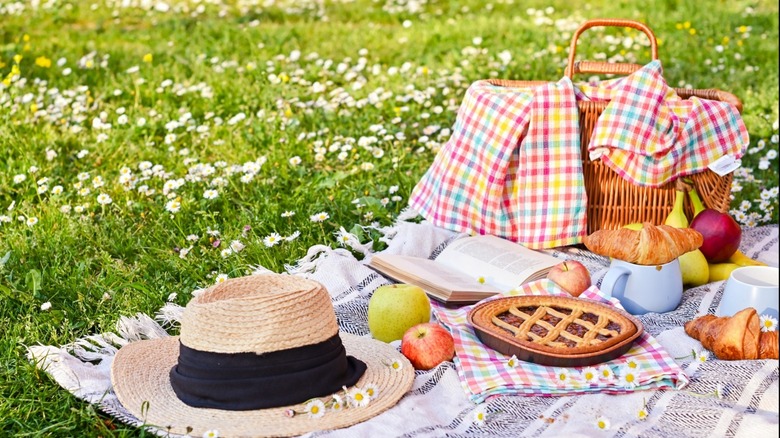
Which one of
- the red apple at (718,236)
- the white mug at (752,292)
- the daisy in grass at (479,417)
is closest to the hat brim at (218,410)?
the daisy in grass at (479,417)

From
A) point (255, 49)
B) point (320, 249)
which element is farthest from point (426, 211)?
point (255, 49)

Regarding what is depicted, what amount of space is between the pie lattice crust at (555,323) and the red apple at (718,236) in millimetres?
765

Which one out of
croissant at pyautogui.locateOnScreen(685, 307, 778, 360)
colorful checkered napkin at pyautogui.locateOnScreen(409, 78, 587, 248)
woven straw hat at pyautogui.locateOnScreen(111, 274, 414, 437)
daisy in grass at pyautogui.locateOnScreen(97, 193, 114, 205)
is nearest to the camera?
woven straw hat at pyautogui.locateOnScreen(111, 274, 414, 437)

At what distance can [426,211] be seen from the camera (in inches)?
152

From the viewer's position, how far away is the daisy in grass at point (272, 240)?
11.7 feet

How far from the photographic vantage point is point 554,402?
8.02 feet

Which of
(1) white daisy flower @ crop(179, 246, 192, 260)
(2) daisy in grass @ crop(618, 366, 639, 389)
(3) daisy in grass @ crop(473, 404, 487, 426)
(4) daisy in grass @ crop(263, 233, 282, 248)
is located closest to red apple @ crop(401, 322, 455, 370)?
(3) daisy in grass @ crop(473, 404, 487, 426)

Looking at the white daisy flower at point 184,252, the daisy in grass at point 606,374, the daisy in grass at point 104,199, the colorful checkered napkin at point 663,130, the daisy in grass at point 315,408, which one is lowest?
the white daisy flower at point 184,252

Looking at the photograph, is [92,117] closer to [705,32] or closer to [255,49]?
[255,49]

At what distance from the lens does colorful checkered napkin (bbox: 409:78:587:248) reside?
359 cm

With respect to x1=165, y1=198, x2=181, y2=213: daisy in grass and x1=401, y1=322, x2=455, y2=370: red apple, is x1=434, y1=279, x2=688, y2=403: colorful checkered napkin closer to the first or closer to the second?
x1=401, y1=322, x2=455, y2=370: red apple

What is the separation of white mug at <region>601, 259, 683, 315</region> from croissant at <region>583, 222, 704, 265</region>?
3 cm

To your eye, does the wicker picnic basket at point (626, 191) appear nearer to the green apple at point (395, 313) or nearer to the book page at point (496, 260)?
the book page at point (496, 260)

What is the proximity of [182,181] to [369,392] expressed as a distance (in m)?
1.98
